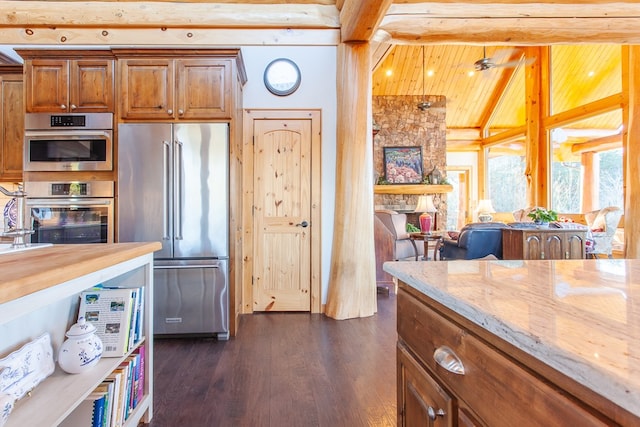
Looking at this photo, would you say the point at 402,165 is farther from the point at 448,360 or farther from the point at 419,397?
the point at 448,360

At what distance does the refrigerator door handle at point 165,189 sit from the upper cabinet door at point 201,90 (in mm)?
294

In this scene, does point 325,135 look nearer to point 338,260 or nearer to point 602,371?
point 338,260

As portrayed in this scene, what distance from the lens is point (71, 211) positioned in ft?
9.56

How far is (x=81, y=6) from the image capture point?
140 inches

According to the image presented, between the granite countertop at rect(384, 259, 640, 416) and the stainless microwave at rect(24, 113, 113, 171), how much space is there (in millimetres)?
2791

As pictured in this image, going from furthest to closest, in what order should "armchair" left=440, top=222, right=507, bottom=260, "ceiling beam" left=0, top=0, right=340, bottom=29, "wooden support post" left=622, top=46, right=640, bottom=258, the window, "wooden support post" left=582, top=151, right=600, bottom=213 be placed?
the window
"wooden support post" left=582, top=151, right=600, bottom=213
"wooden support post" left=622, top=46, right=640, bottom=258
"armchair" left=440, top=222, right=507, bottom=260
"ceiling beam" left=0, top=0, right=340, bottom=29

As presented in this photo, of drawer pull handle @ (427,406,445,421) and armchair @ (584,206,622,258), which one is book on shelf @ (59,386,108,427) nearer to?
drawer pull handle @ (427,406,445,421)

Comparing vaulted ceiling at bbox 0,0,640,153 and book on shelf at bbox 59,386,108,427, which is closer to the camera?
book on shelf at bbox 59,386,108,427

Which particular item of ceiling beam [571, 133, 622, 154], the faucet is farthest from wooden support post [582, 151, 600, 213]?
the faucet

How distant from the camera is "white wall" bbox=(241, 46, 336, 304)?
12.1ft

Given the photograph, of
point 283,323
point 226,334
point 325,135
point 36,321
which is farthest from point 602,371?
point 325,135

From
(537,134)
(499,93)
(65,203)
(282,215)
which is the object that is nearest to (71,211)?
(65,203)

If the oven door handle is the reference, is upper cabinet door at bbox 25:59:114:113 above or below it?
above

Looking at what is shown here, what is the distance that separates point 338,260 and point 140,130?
207 centimetres
